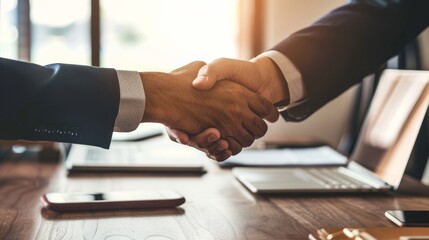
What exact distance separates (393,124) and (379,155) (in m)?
0.07

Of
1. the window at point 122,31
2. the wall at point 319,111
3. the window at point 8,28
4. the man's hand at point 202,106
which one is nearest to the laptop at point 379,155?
the man's hand at point 202,106

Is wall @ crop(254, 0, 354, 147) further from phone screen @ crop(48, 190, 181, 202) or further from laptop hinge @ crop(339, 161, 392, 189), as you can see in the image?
phone screen @ crop(48, 190, 181, 202)

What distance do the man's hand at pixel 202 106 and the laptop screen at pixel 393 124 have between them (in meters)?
0.23

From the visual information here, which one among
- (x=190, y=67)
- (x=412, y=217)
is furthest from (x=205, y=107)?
(x=412, y=217)

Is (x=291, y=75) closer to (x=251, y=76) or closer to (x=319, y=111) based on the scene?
(x=251, y=76)

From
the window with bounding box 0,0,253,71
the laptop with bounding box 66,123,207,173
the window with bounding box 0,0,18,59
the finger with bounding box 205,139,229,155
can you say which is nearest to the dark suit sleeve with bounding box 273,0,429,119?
the finger with bounding box 205,139,229,155

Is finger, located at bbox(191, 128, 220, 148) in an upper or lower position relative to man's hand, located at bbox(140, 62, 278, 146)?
lower

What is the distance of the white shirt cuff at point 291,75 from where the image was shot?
4.65 ft

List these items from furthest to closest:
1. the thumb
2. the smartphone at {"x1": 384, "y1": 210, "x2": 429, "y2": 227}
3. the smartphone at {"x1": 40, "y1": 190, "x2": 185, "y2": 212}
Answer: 1. the thumb
2. the smartphone at {"x1": 40, "y1": 190, "x2": 185, "y2": 212}
3. the smartphone at {"x1": 384, "y1": 210, "x2": 429, "y2": 227}

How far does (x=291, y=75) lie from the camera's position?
1419 millimetres

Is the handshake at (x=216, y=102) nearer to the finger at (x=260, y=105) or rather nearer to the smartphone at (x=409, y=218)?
the finger at (x=260, y=105)

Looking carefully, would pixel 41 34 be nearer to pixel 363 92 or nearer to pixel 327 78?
pixel 363 92

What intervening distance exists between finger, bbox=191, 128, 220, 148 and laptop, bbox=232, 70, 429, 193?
89 mm

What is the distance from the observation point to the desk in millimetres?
832
